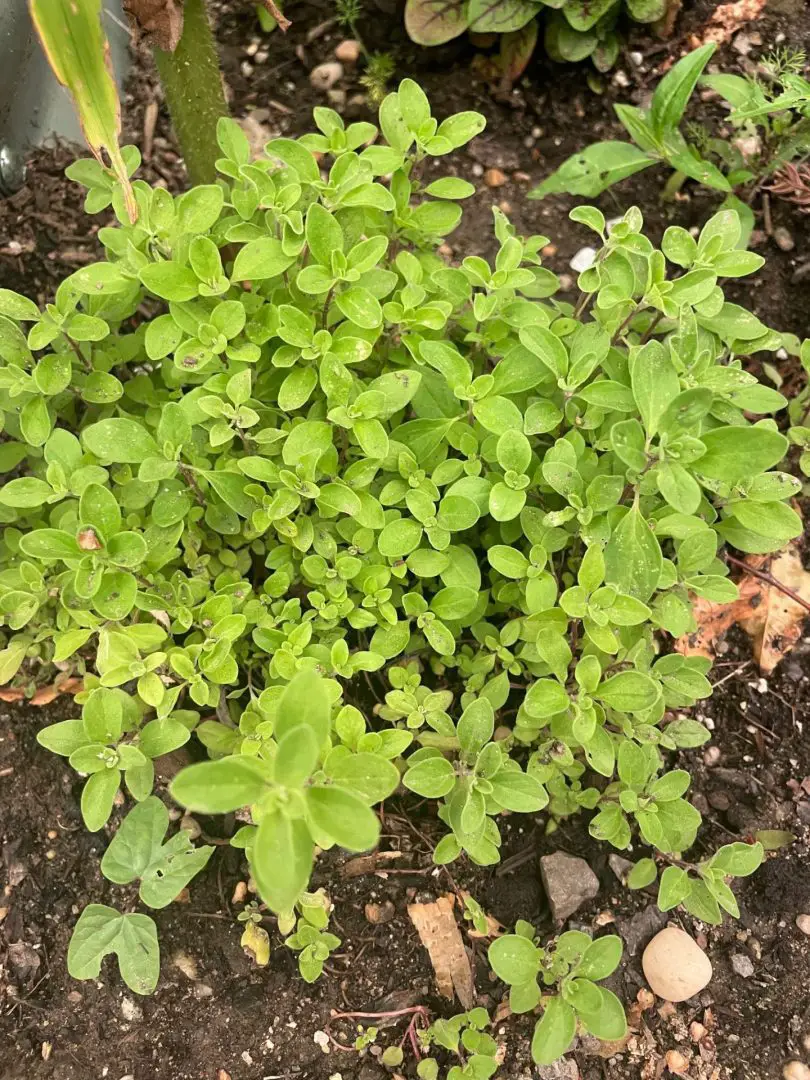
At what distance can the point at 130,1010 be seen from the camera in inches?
65.9

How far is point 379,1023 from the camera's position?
66.1 inches

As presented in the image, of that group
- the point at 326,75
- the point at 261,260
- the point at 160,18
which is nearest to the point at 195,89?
the point at 160,18

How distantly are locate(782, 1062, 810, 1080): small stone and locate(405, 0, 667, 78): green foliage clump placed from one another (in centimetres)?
262

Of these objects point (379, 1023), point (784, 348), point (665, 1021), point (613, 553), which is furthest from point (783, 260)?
point (379, 1023)

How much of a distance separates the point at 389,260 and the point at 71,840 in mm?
1426

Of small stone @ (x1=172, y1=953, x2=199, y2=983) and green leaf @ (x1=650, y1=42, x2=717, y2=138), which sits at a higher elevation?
green leaf @ (x1=650, y1=42, x2=717, y2=138)

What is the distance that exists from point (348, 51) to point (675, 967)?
2694mm

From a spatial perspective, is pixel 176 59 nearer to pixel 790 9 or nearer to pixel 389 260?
pixel 389 260

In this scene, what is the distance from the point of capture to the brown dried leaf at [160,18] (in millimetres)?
1612

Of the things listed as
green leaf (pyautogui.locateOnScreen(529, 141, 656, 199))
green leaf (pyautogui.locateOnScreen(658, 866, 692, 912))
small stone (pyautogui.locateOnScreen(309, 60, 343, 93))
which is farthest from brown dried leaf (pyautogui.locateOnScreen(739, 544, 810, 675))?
small stone (pyautogui.locateOnScreen(309, 60, 343, 93))

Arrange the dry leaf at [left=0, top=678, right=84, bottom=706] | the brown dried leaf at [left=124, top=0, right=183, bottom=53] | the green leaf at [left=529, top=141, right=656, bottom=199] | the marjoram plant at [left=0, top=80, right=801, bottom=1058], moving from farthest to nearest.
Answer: the green leaf at [left=529, top=141, right=656, bottom=199] < the dry leaf at [left=0, top=678, right=84, bottom=706] < the brown dried leaf at [left=124, top=0, right=183, bottom=53] < the marjoram plant at [left=0, top=80, right=801, bottom=1058]

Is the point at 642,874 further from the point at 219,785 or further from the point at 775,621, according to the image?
the point at 219,785

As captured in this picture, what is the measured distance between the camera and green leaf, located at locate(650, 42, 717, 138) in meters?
2.10

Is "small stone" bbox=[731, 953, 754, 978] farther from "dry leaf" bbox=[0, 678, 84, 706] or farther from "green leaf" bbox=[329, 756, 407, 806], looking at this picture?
"dry leaf" bbox=[0, 678, 84, 706]
